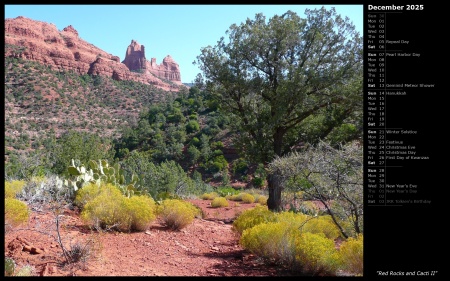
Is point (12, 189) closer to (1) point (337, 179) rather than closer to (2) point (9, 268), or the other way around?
(2) point (9, 268)

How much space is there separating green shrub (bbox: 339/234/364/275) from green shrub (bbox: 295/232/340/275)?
0.09 meters

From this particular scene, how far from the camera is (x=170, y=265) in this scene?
15.3 ft

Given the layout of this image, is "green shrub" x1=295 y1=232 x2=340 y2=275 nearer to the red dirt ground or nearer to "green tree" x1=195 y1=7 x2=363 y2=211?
the red dirt ground

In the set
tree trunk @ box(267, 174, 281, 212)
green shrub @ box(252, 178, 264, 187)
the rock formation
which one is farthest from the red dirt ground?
the rock formation

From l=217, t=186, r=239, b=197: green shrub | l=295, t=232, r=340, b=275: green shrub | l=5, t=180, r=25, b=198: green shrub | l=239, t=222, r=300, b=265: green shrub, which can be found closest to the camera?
l=295, t=232, r=340, b=275: green shrub

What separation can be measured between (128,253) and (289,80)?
701 centimetres

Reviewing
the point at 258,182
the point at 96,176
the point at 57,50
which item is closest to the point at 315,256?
the point at 96,176

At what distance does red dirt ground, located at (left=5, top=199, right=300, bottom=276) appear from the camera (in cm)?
414

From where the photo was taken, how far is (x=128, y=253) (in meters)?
4.99

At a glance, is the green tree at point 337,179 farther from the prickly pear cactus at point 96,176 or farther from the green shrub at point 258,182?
the green shrub at point 258,182
